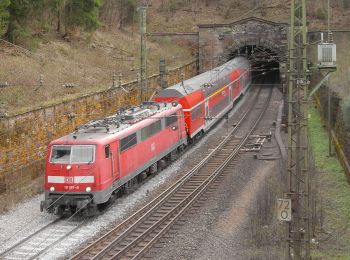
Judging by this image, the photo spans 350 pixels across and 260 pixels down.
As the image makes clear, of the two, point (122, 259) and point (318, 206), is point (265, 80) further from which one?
point (122, 259)

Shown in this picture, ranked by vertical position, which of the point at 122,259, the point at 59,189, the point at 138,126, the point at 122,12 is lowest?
the point at 122,259

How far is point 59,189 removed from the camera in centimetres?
1891

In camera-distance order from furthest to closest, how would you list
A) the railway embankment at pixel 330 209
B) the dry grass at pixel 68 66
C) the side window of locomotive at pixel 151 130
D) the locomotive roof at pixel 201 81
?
the locomotive roof at pixel 201 81
the dry grass at pixel 68 66
the side window of locomotive at pixel 151 130
the railway embankment at pixel 330 209

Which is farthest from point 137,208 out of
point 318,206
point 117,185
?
point 318,206

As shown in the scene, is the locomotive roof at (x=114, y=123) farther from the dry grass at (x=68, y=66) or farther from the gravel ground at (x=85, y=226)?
the dry grass at (x=68, y=66)

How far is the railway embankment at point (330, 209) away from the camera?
51.6 feet

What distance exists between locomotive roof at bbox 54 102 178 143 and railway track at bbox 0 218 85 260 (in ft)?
8.90

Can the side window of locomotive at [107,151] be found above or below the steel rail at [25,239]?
above

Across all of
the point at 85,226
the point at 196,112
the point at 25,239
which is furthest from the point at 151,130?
the point at 25,239

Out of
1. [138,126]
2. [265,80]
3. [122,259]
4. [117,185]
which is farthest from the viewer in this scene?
[265,80]

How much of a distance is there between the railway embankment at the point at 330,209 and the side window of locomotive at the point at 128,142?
659 centimetres

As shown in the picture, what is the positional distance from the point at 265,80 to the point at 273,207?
46630 mm

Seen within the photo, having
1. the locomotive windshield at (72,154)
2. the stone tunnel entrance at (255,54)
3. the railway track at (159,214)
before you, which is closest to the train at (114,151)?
the locomotive windshield at (72,154)

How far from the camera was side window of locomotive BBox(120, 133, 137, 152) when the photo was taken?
20.2 m
